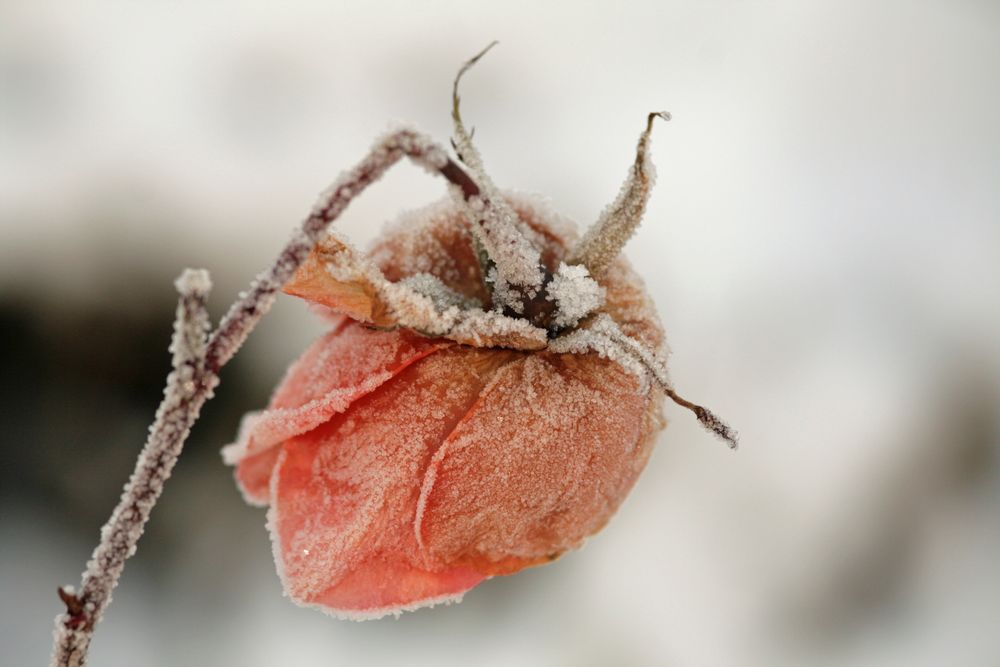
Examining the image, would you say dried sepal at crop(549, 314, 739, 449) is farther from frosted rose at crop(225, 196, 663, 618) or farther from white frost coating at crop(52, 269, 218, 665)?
white frost coating at crop(52, 269, 218, 665)

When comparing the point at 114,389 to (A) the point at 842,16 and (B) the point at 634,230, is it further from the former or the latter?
(A) the point at 842,16

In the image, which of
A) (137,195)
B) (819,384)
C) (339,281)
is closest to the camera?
Result: (339,281)

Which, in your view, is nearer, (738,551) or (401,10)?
(738,551)

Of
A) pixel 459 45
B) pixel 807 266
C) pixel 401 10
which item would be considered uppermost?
pixel 401 10

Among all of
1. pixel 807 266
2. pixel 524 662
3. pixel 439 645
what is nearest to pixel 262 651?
pixel 439 645

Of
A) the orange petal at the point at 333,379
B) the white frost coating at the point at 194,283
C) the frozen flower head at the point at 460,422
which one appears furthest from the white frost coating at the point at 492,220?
the white frost coating at the point at 194,283

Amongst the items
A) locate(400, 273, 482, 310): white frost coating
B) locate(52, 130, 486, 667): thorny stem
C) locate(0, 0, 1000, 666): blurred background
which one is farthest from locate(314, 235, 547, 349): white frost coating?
locate(0, 0, 1000, 666): blurred background
